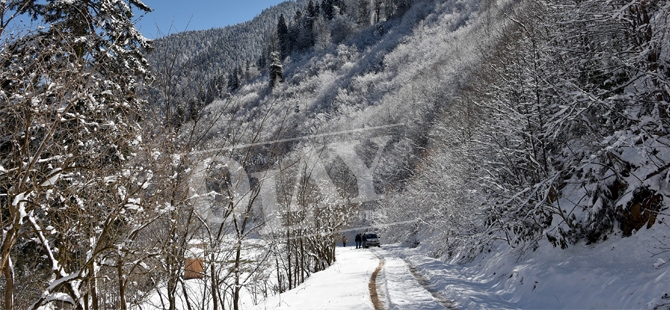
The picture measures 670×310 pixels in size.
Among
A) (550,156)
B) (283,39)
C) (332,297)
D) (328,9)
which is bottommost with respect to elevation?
(332,297)

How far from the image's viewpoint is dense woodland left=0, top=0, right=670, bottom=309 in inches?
166

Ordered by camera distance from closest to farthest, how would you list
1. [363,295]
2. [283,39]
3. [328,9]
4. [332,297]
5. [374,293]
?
[332,297] → [363,295] → [374,293] → [283,39] → [328,9]

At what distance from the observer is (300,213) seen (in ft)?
64.6

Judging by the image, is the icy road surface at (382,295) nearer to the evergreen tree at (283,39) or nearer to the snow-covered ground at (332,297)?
the snow-covered ground at (332,297)

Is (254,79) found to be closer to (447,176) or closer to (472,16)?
(472,16)

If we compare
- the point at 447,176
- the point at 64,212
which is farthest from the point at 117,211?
the point at 447,176

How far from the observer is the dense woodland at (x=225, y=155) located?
4211 millimetres

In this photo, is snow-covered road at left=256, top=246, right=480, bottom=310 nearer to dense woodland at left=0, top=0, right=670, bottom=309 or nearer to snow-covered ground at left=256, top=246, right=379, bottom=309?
snow-covered ground at left=256, top=246, right=379, bottom=309

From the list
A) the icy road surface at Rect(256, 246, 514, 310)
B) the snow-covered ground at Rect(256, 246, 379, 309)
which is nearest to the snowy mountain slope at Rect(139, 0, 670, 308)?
the icy road surface at Rect(256, 246, 514, 310)

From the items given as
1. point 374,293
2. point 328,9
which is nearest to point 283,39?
point 328,9

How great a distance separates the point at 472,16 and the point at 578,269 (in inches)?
3774

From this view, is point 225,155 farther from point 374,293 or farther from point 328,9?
point 328,9

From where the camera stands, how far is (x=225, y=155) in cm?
888

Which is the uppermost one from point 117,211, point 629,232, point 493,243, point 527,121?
point 527,121
